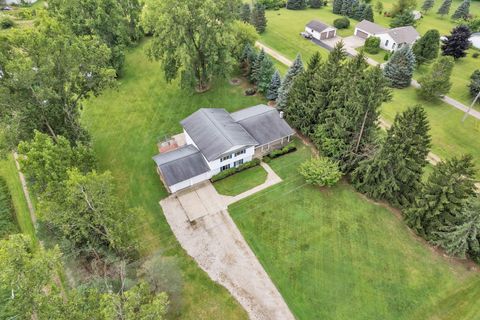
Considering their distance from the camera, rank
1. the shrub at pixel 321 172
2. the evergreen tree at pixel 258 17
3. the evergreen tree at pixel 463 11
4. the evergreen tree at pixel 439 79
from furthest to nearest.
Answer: the evergreen tree at pixel 463 11, the evergreen tree at pixel 258 17, the evergreen tree at pixel 439 79, the shrub at pixel 321 172

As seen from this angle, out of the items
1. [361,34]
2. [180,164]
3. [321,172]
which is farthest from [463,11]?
[180,164]

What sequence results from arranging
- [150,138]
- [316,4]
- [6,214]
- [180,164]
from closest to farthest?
[6,214]
[180,164]
[150,138]
[316,4]

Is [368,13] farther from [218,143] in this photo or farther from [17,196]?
[17,196]

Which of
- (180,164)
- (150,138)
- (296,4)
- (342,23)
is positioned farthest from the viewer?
(296,4)

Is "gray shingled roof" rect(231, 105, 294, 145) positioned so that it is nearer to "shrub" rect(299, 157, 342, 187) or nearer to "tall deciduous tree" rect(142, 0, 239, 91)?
"shrub" rect(299, 157, 342, 187)

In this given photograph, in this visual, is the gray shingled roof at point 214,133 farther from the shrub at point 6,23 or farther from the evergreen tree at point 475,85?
the shrub at point 6,23

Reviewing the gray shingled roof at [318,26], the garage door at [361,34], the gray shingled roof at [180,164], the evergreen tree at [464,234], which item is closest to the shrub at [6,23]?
the gray shingled roof at [180,164]
